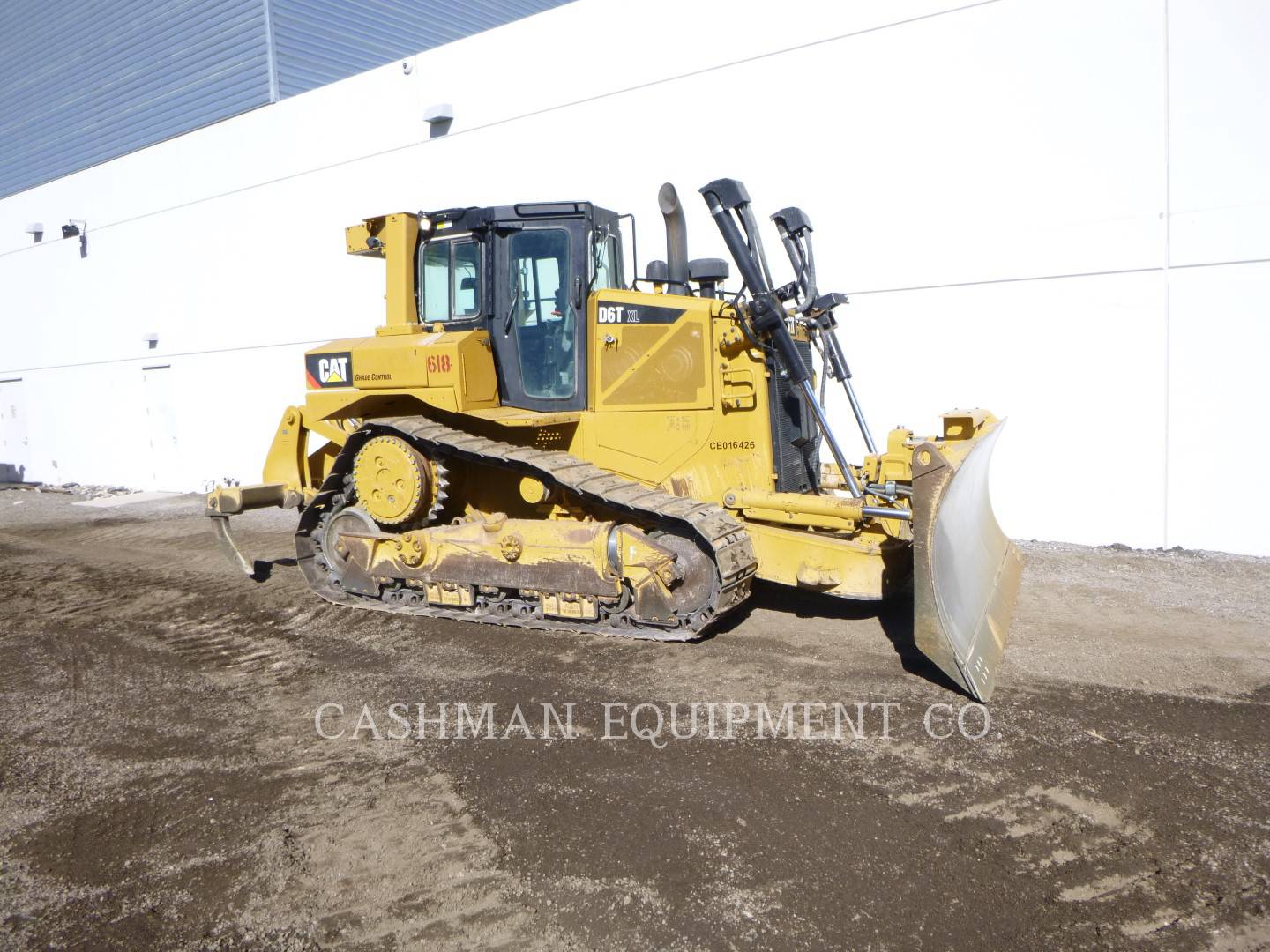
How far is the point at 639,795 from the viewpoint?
153 inches

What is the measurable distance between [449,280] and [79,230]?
48.4ft

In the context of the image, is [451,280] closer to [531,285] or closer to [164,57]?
[531,285]

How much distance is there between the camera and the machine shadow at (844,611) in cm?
572

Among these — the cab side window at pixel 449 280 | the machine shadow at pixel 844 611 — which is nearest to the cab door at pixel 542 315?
the cab side window at pixel 449 280

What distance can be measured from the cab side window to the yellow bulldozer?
0.6 inches

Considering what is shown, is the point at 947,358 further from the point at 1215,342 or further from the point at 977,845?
the point at 977,845

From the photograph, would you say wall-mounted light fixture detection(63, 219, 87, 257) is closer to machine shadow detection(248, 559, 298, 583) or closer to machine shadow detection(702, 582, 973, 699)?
machine shadow detection(248, 559, 298, 583)

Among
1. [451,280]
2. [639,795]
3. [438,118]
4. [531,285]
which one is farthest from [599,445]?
[438,118]

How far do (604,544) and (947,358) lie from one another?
16.3ft

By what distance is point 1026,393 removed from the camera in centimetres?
885

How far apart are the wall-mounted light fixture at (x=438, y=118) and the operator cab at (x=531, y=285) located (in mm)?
6329

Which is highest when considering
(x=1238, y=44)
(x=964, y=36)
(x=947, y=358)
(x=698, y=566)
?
(x=964, y=36)

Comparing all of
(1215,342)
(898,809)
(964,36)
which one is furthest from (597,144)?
(898,809)
